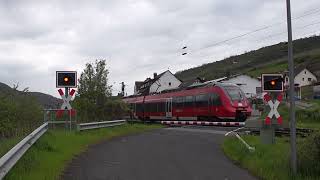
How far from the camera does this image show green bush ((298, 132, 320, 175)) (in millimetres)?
12328

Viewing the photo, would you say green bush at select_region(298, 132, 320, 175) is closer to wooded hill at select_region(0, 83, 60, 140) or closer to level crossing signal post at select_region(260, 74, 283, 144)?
level crossing signal post at select_region(260, 74, 283, 144)

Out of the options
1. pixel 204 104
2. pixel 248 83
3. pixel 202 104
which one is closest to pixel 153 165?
pixel 204 104

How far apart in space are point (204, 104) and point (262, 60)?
433 feet

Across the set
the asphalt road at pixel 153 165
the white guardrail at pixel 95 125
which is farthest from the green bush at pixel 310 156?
the white guardrail at pixel 95 125

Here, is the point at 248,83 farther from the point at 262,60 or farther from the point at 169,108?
the point at 169,108

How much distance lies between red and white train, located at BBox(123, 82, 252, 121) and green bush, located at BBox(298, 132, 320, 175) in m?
26.6

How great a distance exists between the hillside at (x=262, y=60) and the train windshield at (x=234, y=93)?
103m

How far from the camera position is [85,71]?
3891cm

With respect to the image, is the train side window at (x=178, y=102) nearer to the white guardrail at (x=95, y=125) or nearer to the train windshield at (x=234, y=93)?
Answer: the train windshield at (x=234, y=93)

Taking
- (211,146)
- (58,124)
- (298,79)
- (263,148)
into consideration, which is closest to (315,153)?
(263,148)

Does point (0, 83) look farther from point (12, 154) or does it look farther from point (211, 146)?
point (12, 154)

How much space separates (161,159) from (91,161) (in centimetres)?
198

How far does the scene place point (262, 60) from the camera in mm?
171250

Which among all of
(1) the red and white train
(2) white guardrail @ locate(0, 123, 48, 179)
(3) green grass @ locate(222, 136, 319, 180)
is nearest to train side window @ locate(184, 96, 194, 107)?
(1) the red and white train
